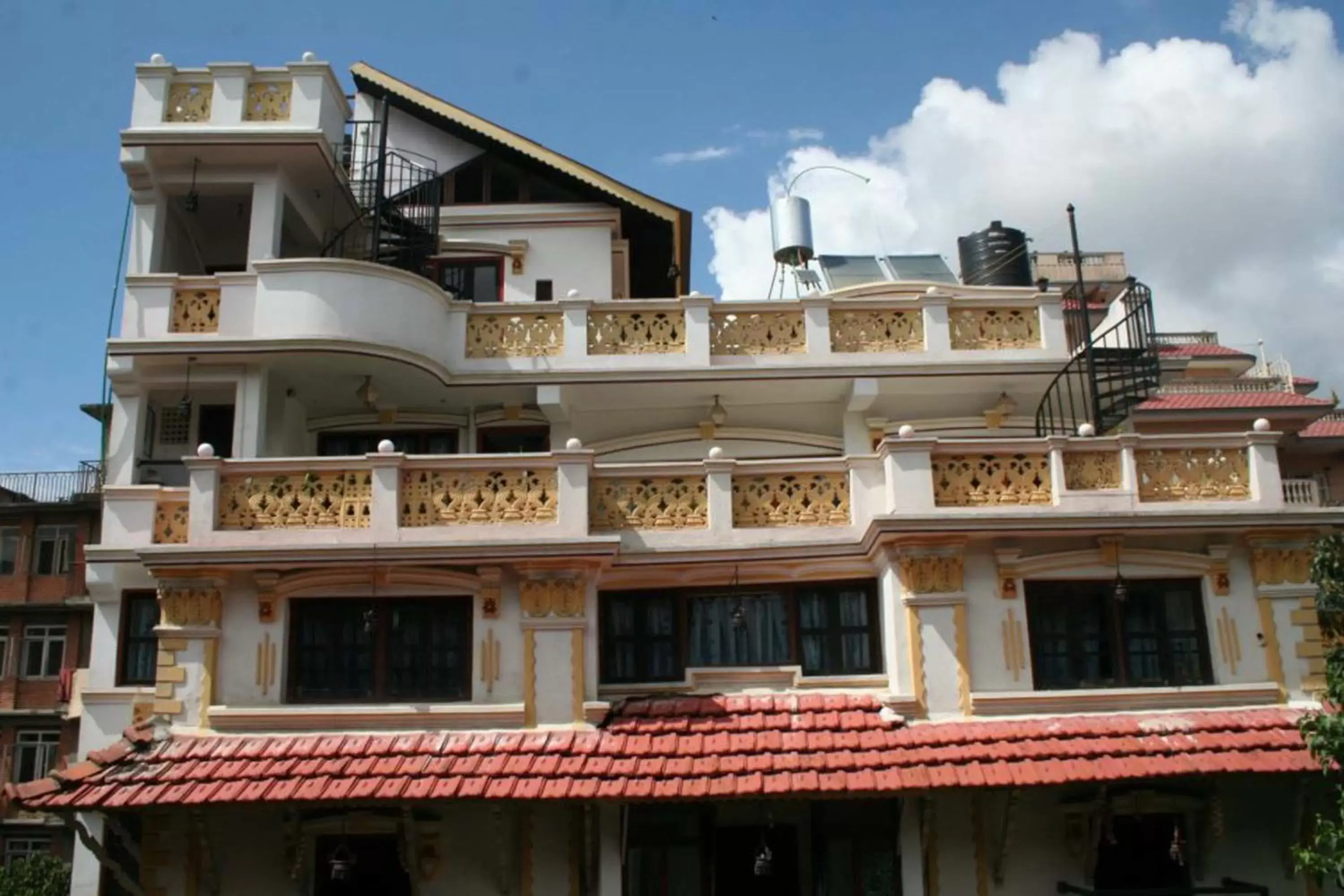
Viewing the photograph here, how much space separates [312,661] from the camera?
15.8 metres

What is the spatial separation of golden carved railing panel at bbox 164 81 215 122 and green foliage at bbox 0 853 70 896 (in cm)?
1691

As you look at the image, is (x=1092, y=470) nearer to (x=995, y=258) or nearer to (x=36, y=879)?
(x=995, y=258)

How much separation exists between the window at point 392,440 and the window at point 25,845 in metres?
21.5

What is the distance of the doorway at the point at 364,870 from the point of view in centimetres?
1517

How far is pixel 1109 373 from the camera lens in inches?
736

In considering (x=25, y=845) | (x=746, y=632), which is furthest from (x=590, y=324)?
(x=25, y=845)

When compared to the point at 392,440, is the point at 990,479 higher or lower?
lower

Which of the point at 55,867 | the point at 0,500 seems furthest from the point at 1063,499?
the point at 0,500

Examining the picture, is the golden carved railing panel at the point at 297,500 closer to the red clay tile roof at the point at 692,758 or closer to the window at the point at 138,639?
the red clay tile roof at the point at 692,758

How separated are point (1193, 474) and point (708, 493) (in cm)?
624

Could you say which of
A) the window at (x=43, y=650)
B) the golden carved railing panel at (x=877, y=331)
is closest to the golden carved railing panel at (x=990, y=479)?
the golden carved railing panel at (x=877, y=331)

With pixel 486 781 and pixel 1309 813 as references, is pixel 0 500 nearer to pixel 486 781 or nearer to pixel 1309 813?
pixel 486 781

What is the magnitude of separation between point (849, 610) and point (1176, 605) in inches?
162

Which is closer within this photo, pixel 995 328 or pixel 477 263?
pixel 995 328
